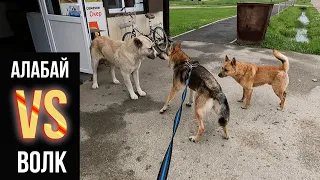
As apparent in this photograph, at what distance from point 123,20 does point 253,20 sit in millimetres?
5045

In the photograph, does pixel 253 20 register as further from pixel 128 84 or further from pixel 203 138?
pixel 203 138

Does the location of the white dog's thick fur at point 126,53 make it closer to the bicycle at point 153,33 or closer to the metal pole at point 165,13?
the bicycle at point 153,33

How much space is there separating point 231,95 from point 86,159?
3387mm

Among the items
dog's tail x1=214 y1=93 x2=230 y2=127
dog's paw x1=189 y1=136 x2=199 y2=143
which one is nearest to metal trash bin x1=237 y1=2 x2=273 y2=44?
dog's tail x1=214 y1=93 x2=230 y2=127

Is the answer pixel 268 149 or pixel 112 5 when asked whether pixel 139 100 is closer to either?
pixel 268 149

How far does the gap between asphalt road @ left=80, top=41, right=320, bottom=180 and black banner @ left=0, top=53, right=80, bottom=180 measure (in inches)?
38.0

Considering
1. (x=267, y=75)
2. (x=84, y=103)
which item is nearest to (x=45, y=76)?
(x=84, y=103)

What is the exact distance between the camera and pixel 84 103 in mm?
4930

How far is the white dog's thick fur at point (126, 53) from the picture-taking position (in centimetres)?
445

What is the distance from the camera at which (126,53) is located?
461cm

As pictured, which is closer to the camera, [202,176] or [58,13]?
[202,176]

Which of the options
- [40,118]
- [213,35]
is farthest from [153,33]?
[40,118]

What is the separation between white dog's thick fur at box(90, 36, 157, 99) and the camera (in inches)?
175

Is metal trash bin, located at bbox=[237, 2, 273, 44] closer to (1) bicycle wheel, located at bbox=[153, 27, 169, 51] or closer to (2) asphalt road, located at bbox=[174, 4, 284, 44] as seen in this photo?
(2) asphalt road, located at bbox=[174, 4, 284, 44]
